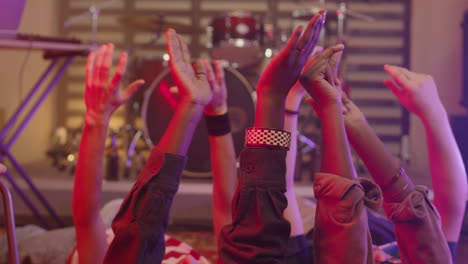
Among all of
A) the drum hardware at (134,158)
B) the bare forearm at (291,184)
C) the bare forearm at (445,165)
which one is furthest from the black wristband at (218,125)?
the drum hardware at (134,158)

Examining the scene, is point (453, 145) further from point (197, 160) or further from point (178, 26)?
point (178, 26)

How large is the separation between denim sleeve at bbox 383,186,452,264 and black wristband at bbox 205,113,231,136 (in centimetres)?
46

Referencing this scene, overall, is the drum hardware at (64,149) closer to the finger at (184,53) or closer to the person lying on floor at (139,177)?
the person lying on floor at (139,177)

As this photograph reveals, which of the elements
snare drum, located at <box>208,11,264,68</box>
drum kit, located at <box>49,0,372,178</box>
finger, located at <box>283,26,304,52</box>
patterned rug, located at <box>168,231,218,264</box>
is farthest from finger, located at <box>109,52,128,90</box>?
snare drum, located at <box>208,11,264,68</box>

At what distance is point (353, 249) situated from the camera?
33.9 inches

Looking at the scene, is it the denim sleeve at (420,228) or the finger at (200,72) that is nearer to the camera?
the denim sleeve at (420,228)

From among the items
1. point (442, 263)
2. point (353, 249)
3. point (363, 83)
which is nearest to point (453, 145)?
point (442, 263)

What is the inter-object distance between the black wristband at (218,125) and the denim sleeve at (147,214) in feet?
0.93

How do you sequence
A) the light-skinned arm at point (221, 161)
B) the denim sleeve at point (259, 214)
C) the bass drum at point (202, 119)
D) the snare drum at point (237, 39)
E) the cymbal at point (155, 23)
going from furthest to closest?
1. the cymbal at point (155, 23)
2. the snare drum at point (237, 39)
3. the bass drum at point (202, 119)
4. the light-skinned arm at point (221, 161)
5. the denim sleeve at point (259, 214)

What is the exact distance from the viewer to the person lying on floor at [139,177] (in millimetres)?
893

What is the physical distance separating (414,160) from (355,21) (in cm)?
149

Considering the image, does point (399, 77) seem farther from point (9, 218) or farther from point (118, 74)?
point (9, 218)

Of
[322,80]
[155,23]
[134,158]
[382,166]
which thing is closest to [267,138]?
[322,80]

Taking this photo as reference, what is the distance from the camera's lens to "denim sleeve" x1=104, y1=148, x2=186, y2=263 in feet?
2.89
